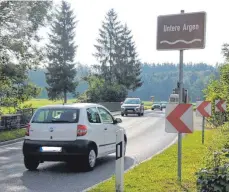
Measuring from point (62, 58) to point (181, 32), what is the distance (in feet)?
187

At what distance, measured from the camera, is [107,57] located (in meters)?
73.8

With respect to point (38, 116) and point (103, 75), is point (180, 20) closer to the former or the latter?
point (38, 116)

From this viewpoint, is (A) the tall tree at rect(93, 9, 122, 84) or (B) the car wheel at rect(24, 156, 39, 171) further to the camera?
(A) the tall tree at rect(93, 9, 122, 84)

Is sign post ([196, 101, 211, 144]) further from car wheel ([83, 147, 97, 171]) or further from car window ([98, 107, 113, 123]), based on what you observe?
car wheel ([83, 147, 97, 171])

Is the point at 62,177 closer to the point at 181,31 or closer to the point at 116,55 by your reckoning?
the point at 181,31

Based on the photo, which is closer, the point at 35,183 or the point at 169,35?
the point at 169,35

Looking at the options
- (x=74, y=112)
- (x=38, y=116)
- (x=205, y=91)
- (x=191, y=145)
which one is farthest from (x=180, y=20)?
(x=205, y=91)

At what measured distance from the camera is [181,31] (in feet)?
26.2

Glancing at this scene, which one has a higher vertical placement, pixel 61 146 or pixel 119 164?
pixel 119 164

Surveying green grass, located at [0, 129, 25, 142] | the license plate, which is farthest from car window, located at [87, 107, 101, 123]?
green grass, located at [0, 129, 25, 142]

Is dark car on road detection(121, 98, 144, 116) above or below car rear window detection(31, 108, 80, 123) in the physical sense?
below

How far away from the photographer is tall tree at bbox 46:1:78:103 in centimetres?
6297

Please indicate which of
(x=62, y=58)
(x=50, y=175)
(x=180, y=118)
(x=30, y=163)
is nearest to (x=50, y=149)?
(x=50, y=175)

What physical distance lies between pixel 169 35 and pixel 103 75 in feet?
212
